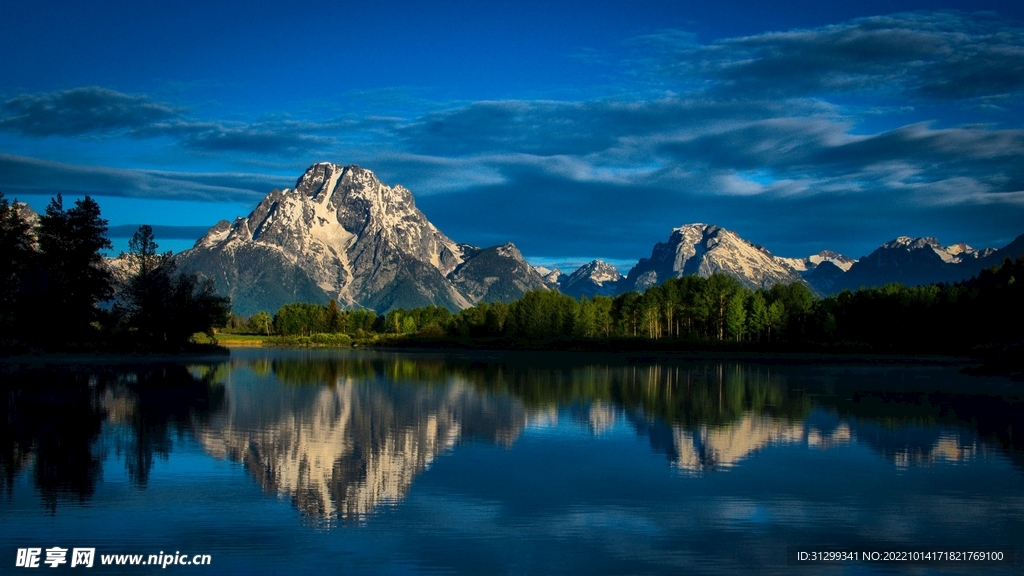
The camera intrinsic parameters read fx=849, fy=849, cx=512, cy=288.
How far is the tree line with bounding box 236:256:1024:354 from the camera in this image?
13650 centimetres

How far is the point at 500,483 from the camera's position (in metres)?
23.1

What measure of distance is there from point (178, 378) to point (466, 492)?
4709cm

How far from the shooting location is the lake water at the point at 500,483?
16.2 m

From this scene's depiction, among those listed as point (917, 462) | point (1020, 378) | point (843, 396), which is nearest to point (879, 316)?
point (1020, 378)

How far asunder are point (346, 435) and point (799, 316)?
159697mm

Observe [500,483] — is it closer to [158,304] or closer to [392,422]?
[392,422]

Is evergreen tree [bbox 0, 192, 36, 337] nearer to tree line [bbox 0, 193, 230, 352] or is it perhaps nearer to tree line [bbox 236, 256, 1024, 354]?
tree line [bbox 0, 193, 230, 352]

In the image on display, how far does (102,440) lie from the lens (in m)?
28.8

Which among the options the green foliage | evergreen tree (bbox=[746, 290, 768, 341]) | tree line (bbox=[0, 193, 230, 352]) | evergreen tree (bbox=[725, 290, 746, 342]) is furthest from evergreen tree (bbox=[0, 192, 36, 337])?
evergreen tree (bbox=[746, 290, 768, 341])

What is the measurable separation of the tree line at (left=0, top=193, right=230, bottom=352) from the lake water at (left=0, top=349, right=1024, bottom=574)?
124ft

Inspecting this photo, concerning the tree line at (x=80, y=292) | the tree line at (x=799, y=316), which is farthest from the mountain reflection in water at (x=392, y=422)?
the tree line at (x=799, y=316)

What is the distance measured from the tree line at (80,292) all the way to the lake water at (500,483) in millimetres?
37901

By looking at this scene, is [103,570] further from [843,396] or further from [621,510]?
[843,396]

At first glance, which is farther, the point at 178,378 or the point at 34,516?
the point at 178,378
